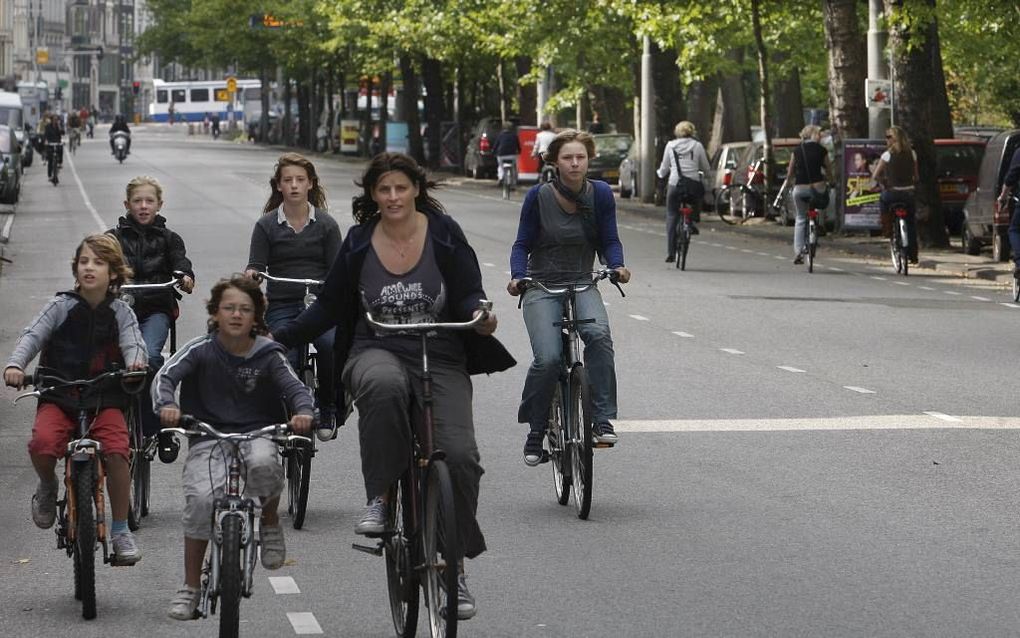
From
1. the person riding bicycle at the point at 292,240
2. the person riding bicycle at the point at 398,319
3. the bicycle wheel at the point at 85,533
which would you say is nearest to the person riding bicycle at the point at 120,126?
the person riding bicycle at the point at 292,240

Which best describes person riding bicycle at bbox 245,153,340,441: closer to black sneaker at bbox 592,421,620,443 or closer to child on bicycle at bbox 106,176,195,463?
child on bicycle at bbox 106,176,195,463

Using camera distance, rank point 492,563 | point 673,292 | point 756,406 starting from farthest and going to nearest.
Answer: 1. point 673,292
2. point 756,406
3. point 492,563

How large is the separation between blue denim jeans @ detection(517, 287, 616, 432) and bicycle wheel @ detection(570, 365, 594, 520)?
21 cm

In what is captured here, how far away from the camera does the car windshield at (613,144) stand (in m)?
52.4

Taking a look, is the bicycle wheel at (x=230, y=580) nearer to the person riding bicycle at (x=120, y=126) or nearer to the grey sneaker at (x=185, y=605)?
the grey sneaker at (x=185, y=605)

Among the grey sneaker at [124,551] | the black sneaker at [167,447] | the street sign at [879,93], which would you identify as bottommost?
the grey sneaker at [124,551]

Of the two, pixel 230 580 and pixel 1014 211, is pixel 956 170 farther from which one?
pixel 230 580

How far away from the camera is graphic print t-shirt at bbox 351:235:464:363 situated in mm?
6930

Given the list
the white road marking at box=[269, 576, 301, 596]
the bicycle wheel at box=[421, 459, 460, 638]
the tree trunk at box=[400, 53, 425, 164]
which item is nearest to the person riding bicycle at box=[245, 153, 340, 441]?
the white road marking at box=[269, 576, 301, 596]

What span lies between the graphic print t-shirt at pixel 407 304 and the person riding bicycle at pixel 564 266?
9.77 feet

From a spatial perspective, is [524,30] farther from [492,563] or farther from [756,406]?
[492,563]

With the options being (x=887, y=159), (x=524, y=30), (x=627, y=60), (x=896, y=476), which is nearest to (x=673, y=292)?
(x=887, y=159)

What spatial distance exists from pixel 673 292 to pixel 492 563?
14056mm

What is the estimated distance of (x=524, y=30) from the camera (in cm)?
4597
